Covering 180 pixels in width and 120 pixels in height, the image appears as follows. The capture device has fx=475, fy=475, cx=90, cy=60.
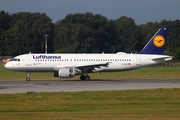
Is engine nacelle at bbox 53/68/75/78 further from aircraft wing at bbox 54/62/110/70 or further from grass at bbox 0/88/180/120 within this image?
grass at bbox 0/88/180/120

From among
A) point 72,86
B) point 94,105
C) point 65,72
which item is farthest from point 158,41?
point 94,105

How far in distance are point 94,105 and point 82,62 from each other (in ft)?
81.8

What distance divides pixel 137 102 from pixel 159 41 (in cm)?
2673

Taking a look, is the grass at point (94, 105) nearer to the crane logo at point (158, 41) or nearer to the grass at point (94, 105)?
the grass at point (94, 105)

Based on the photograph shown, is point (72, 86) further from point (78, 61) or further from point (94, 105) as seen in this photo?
point (94, 105)

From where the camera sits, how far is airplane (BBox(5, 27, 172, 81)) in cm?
4716

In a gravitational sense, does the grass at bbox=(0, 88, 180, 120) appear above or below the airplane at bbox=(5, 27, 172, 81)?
below

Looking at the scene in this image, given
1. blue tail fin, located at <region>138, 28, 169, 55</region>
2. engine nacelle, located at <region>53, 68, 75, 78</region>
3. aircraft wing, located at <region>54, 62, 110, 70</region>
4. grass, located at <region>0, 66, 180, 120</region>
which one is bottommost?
grass, located at <region>0, 66, 180, 120</region>

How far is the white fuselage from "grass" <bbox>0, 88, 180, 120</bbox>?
17.4 meters

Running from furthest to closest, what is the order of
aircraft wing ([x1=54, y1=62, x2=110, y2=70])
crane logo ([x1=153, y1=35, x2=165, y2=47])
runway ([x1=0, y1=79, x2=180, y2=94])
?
crane logo ([x1=153, y1=35, x2=165, y2=47]) → aircraft wing ([x1=54, y1=62, x2=110, y2=70]) → runway ([x1=0, y1=79, x2=180, y2=94])

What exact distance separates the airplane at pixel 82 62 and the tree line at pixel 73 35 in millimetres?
73654

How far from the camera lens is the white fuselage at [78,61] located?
47.4 m

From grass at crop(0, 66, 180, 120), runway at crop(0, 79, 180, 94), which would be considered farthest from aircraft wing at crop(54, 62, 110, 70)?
grass at crop(0, 66, 180, 120)

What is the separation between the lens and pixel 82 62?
159ft
